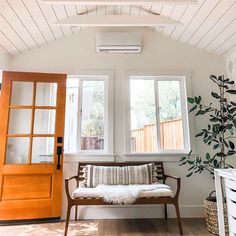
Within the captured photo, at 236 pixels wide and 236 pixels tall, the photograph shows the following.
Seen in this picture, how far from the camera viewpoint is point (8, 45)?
9.11 ft

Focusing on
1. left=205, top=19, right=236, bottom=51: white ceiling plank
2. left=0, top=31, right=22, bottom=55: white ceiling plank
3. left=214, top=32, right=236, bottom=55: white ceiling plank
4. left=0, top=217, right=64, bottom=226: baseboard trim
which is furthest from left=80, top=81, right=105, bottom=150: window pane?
left=214, top=32, right=236, bottom=55: white ceiling plank

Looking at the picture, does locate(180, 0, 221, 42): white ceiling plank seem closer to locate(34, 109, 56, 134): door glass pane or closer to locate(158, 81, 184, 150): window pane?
locate(158, 81, 184, 150): window pane

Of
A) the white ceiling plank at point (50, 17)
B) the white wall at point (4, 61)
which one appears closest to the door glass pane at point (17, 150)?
the white wall at point (4, 61)

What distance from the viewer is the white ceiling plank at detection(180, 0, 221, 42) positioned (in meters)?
2.27

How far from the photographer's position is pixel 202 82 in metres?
3.13

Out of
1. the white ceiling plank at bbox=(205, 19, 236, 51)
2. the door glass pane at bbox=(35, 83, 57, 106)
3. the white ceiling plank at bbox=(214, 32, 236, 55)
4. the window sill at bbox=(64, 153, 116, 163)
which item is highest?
the white ceiling plank at bbox=(205, 19, 236, 51)

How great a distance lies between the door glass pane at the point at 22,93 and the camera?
9.30 feet

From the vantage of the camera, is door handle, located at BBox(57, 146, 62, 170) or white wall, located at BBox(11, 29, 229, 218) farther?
white wall, located at BBox(11, 29, 229, 218)

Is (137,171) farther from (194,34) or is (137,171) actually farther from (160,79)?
(194,34)

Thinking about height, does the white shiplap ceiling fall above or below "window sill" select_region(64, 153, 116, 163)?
above

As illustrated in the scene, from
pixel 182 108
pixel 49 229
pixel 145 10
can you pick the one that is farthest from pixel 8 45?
pixel 182 108

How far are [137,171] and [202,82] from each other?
1.79 meters

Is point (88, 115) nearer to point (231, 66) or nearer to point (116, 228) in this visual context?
point (116, 228)

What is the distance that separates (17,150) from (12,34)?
1605 mm
